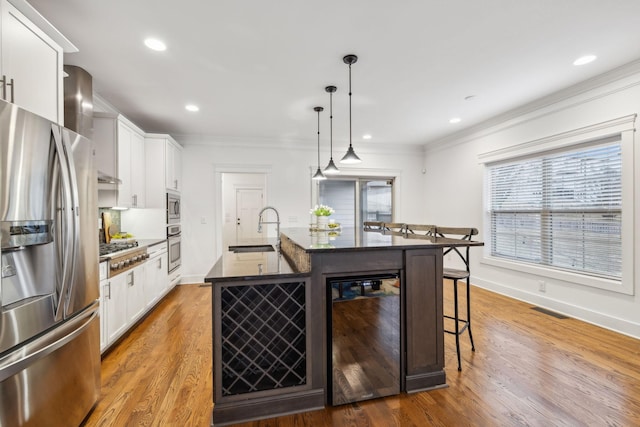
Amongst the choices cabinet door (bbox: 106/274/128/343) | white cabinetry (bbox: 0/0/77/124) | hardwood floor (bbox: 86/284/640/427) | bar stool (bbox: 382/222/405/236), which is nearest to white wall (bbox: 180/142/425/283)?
bar stool (bbox: 382/222/405/236)

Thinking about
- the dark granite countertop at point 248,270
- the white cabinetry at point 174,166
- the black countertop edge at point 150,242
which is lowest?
the dark granite countertop at point 248,270

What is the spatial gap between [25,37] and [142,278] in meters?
2.43

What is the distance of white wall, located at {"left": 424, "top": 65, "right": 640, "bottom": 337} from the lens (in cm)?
297

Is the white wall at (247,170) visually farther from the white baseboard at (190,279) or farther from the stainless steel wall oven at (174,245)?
the stainless steel wall oven at (174,245)

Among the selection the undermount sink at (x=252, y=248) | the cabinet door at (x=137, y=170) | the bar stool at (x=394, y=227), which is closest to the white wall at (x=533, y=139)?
the bar stool at (x=394, y=227)

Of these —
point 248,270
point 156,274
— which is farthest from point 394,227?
point 156,274

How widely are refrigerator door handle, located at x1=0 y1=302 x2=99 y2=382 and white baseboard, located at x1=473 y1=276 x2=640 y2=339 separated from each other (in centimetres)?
471

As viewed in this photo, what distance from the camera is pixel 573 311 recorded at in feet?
11.2

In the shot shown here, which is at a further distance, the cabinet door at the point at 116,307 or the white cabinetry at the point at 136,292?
the white cabinetry at the point at 136,292

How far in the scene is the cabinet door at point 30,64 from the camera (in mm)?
1491

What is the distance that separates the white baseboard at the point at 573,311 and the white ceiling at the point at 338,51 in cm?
261

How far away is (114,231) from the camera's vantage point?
3.89 m

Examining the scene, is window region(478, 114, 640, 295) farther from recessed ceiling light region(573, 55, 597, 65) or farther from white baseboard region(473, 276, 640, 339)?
recessed ceiling light region(573, 55, 597, 65)

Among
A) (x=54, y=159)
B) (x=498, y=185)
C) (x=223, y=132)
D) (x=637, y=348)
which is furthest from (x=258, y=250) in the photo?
(x=498, y=185)
